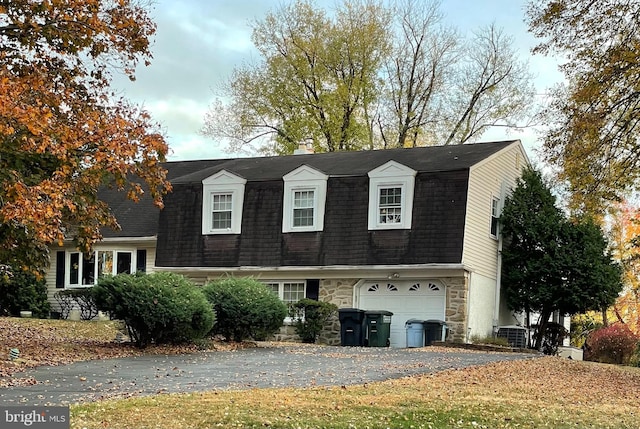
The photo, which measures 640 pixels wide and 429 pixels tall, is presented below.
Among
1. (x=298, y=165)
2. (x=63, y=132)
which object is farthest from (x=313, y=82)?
(x=63, y=132)

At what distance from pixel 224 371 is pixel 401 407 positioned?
17.7 ft

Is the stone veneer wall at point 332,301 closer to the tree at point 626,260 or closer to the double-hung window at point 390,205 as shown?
the double-hung window at point 390,205

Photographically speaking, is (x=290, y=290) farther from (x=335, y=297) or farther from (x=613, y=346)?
(x=613, y=346)

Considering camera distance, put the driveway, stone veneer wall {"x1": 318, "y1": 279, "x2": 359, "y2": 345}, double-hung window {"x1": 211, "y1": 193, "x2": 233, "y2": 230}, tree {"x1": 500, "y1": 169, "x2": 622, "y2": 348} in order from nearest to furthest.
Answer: the driveway → stone veneer wall {"x1": 318, "y1": 279, "x2": 359, "y2": 345} → tree {"x1": 500, "y1": 169, "x2": 622, "y2": 348} → double-hung window {"x1": 211, "y1": 193, "x2": 233, "y2": 230}

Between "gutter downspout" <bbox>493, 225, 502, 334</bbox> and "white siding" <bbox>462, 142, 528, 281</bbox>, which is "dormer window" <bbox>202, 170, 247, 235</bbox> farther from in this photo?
"gutter downspout" <bbox>493, 225, 502, 334</bbox>

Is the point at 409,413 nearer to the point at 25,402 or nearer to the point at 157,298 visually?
the point at 25,402

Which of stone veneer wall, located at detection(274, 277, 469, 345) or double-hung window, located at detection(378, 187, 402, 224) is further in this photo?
double-hung window, located at detection(378, 187, 402, 224)

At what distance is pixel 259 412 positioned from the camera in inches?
397

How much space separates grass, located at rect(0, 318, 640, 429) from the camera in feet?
31.7

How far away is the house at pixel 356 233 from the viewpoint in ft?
87.2

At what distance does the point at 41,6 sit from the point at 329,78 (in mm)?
27173

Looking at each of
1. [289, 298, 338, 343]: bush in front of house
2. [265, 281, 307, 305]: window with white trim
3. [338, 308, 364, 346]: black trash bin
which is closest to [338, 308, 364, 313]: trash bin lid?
[338, 308, 364, 346]: black trash bin

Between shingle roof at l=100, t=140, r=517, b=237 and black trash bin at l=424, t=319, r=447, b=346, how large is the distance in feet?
15.3

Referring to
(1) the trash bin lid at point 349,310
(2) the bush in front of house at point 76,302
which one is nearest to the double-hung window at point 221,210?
(2) the bush in front of house at point 76,302
